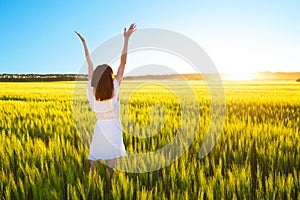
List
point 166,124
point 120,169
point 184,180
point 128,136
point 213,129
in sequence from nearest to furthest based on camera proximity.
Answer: point 184,180 < point 120,169 < point 128,136 < point 213,129 < point 166,124

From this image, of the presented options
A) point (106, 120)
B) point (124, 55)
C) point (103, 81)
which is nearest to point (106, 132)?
point (106, 120)

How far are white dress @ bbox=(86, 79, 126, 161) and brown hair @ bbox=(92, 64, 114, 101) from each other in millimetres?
71

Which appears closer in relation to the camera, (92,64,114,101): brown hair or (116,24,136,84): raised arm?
(92,64,114,101): brown hair

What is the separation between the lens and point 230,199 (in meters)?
1.95

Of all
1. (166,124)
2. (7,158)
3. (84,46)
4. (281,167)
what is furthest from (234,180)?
(166,124)

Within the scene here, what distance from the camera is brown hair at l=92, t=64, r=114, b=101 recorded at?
239 cm

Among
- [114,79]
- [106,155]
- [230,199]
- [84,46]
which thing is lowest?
[230,199]

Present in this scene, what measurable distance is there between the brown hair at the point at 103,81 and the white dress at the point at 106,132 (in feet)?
0.23

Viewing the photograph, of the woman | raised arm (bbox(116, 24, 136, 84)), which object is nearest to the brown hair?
the woman

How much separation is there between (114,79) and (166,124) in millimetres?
2191

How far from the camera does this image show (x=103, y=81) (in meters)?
2.39

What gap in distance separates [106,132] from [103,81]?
0.41m

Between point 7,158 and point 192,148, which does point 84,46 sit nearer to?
point 7,158

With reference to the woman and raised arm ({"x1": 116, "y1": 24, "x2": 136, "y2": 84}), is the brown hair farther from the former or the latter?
raised arm ({"x1": 116, "y1": 24, "x2": 136, "y2": 84})
